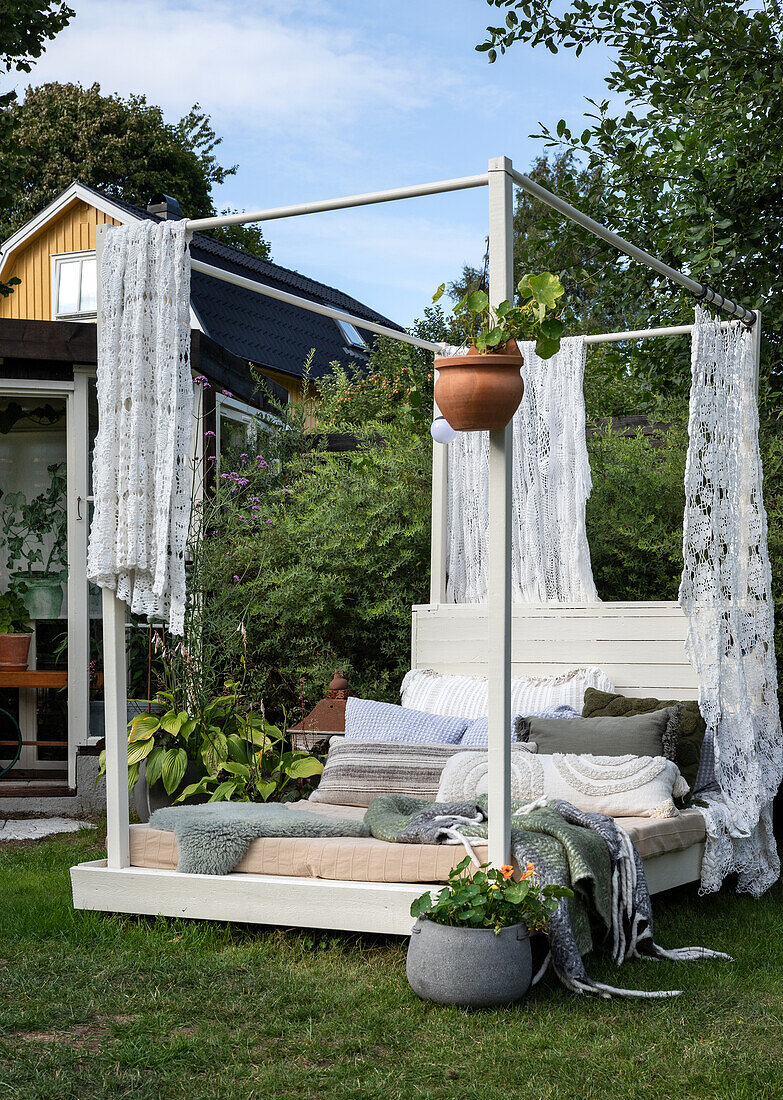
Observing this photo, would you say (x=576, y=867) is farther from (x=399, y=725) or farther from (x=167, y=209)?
(x=167, y=209)

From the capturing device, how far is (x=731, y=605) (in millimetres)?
4363

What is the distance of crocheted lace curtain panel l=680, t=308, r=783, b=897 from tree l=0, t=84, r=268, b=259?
46.4 feet

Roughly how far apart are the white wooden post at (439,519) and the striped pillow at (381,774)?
1.53 meters

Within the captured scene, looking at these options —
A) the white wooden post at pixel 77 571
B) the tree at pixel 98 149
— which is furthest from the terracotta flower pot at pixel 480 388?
the tree at pixel 98 149

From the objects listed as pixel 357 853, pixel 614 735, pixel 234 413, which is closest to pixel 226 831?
pixel 357 853

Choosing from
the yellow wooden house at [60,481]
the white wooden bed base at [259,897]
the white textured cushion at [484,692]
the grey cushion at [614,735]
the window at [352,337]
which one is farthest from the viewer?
the window at [352,337]

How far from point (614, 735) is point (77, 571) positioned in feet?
11.1

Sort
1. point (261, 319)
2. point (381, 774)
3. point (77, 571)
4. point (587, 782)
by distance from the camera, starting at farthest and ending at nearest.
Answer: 1. point (261, 319)
2. point (77, 571)
3. point (381, 774)
4. point (587, 782)

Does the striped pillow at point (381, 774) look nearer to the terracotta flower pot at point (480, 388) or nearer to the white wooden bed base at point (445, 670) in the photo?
the white wooden bed base at point (445, 670)

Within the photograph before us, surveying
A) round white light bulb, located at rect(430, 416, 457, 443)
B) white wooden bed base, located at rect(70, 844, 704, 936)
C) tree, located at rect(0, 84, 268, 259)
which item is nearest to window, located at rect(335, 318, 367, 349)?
tree, located at rect(0, 84, 268, 259)

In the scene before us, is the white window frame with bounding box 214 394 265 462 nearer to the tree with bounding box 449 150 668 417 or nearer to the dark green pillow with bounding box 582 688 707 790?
the tree with bounding box 449 150 668 417

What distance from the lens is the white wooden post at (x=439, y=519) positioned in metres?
6.04

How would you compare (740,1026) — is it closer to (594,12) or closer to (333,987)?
(333,987)

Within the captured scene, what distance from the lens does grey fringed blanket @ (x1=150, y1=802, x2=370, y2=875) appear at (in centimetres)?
371
